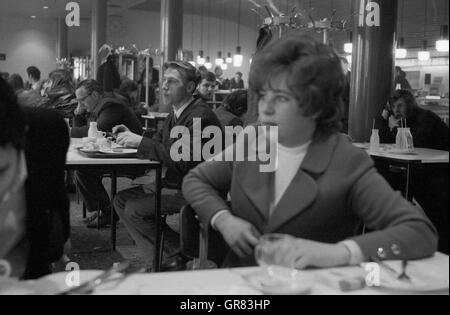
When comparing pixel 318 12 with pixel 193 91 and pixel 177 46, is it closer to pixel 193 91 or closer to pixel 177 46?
pixel 177 46

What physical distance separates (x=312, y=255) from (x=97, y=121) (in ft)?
11.9

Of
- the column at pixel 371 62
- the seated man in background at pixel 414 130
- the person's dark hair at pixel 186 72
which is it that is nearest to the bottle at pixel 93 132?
the person's dark hair at pixel 186 72

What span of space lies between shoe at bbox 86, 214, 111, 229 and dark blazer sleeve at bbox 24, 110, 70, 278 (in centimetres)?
320

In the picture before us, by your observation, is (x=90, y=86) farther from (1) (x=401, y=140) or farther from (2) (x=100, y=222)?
(1) (x=401, y=140)

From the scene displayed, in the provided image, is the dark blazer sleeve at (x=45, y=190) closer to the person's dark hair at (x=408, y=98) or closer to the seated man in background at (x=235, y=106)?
the seated man in background at (x=235, y=106)

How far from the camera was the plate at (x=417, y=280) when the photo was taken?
3.56ft

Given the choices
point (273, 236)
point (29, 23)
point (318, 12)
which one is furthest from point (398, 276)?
point (29, 23)

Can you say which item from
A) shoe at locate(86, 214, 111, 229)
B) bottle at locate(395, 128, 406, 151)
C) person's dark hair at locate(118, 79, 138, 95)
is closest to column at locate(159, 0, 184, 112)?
person's dark hair at locate(118, 79, 138, 95)

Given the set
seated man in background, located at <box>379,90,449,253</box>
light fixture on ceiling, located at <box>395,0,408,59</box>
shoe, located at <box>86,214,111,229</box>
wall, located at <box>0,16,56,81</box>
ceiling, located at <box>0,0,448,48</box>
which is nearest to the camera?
seated man in background, located at <box>379,90,449,253</box>

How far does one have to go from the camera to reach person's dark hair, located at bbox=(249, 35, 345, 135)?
1.39 metres

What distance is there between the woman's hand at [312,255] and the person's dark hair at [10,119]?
61 cm

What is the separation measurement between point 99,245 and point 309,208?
3.16 metres

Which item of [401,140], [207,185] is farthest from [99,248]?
[207,185]

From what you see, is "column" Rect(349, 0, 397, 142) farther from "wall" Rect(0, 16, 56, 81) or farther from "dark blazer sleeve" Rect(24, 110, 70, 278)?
"wall" Rect(0, 16, 56, 81)
